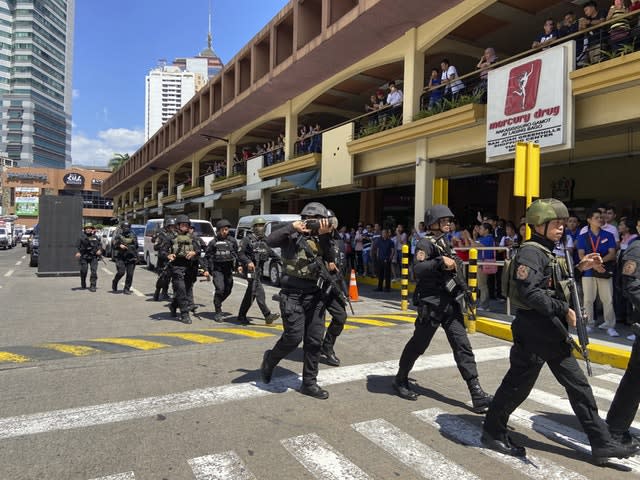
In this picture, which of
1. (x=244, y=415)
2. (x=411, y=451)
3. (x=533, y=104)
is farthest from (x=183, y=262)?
(x=533, y=104)

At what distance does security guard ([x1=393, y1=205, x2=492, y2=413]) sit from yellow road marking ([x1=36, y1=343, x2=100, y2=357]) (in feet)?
13.2

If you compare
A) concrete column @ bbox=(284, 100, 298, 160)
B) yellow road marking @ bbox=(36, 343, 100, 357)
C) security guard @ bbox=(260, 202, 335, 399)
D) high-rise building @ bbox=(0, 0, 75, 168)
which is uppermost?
high-rise building @ bbox=(0, 0, 75, 168)

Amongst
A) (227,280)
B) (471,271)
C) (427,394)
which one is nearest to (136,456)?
(427,394)

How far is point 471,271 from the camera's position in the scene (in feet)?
26.5

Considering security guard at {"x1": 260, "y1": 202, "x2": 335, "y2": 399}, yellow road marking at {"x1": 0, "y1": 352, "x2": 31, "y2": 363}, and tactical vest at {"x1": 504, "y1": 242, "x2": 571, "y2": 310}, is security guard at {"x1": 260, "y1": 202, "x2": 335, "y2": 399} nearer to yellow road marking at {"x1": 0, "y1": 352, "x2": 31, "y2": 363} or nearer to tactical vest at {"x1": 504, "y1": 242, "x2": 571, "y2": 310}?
tactical vest at {"x1": 504, "y1": 242, "x2": 571, "y2": 310}

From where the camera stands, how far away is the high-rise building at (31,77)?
394 feet

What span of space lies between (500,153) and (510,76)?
1.63 m

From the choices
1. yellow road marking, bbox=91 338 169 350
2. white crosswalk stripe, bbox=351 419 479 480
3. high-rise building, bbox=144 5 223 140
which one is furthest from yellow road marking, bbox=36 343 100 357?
high-rise building, bbox=144 5 223 140

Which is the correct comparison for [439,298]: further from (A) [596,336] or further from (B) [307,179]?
(B) [307,179]

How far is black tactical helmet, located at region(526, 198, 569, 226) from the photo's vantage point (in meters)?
3.32

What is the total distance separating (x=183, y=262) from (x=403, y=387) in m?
5.22

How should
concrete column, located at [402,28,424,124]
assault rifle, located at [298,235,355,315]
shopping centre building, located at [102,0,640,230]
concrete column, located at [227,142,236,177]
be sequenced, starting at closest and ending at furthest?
assault rifle, located at [298,235,355,315] < shopping centre building, located at [102,0,640,230] < concrete column, located at [402,28,424,124] < concrete column, located at [227,142,236,177]

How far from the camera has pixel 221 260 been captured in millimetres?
8477

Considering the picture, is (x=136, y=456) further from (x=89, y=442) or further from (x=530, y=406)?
(x=530, y=406)
